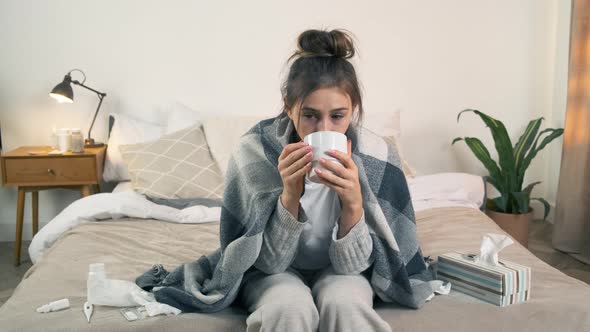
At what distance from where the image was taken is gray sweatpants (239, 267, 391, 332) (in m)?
1.11

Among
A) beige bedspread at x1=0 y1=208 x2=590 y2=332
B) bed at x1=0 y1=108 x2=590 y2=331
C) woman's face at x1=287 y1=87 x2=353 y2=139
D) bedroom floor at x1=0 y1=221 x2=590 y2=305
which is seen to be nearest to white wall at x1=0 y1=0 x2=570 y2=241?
bedroom floor at x1=0 y1=221 x2=590 y2=305

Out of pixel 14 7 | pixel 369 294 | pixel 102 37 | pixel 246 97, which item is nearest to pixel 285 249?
pixel 369 294

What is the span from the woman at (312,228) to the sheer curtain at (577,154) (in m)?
1.77

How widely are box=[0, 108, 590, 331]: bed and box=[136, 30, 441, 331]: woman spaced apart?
3.0 inches

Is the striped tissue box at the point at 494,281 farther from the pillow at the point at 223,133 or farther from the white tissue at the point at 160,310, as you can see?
the pillow at the point at 223,133

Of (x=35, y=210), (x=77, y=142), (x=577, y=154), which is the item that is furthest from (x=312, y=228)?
(x=35, y=210)

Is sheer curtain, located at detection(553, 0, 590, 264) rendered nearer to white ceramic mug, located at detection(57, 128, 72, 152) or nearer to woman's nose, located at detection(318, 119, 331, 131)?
woman's nose, located at detection(318, 119, 331, 131)

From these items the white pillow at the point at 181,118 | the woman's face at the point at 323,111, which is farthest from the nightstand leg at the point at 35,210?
the woman's face at the point at 323,111

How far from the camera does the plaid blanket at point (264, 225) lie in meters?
1.30

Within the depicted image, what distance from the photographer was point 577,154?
9.35 feet

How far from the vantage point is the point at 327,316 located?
1.15 m

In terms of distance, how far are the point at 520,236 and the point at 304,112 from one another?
6.83 ft

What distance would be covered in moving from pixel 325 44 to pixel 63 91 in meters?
1.87

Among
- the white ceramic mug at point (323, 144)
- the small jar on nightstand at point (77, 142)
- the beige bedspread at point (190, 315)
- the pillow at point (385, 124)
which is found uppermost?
the white ceramic mug at point (323, 144)
